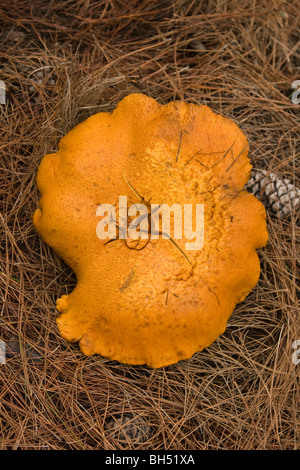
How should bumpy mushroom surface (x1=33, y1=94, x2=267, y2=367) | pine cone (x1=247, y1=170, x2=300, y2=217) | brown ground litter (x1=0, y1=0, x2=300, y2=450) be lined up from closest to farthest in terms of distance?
bumpy mushroom surface (x1=33, y1=94, x2=267, y2=367)
brown ground litter (x1=0, y1=0, x2=300, y2=450)
pine cone (x1=247, y1=170, x2=300, y2=217)

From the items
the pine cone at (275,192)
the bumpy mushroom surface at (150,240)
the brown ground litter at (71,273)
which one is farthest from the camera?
the pine cone at (275,192)

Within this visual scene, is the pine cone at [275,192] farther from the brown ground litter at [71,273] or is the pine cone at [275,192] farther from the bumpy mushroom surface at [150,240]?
the bumpy mushroom surface at [150,240]

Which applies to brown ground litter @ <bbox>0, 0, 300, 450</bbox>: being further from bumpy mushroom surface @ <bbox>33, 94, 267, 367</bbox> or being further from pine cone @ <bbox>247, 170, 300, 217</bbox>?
bumpy mushroom surface @ <bbox>33, 94, 267, 367</bbox>

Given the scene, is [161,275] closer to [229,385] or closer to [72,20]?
[229,385]

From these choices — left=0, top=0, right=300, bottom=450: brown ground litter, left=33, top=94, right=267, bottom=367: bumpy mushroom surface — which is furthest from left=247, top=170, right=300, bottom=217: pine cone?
left=33, top=94, right=267, bottom=367: bumpy mushroom surface

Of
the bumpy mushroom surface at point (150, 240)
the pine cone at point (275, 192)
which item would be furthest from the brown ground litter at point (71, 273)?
the bumpy mushroom surface at point (150, 240)

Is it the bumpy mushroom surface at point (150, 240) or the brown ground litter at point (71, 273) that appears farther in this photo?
the brown ground litter at point (71, 273)
